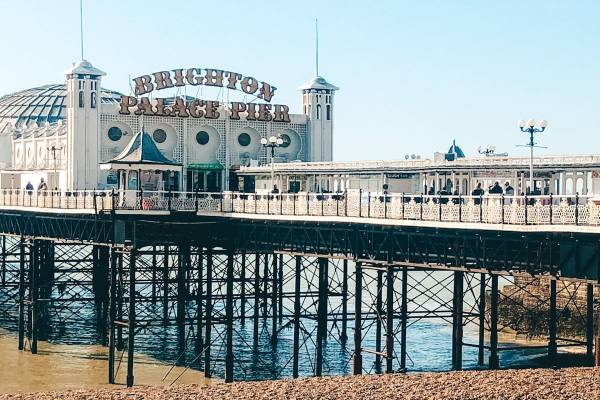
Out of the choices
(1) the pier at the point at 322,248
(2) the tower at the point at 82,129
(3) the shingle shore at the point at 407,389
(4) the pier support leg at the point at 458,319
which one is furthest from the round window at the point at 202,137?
(3) the shingle shore at the point at 407,389

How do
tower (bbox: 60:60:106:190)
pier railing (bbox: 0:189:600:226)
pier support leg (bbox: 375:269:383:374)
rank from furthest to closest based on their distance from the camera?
tower (bbox: 60:60:106:190) → pier support leg (bbox: 375:269:383:374) → pier railing (bbox: 0:189:600:226)

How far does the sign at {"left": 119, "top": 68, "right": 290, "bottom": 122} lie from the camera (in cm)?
7688

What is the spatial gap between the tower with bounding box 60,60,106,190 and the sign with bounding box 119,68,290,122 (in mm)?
2078

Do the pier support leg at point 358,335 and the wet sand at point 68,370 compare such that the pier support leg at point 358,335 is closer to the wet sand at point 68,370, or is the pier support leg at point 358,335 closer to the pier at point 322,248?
the pier at point 322,248

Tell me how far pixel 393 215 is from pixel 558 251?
7020 mm

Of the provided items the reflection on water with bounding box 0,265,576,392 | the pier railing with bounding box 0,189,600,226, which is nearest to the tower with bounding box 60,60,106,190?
the pier railing with bounding box 0,189,600,226

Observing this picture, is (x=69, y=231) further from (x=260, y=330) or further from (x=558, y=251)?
(x=558, y=251)

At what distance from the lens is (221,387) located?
134 feet

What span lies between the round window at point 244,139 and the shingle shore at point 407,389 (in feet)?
132

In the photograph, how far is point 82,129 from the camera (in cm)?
7612

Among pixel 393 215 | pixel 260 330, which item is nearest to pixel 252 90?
pixel 260 330

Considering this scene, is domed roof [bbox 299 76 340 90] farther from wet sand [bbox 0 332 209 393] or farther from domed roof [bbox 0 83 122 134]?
domed roof [bbox 0 83 122 134]

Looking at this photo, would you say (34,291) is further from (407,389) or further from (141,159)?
(407,389)

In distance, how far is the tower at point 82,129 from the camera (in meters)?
76.1
